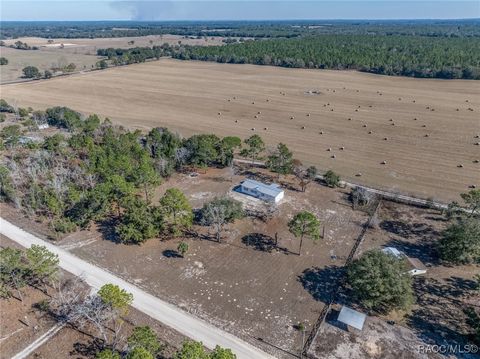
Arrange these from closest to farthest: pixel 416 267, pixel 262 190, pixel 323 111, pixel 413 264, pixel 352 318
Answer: pixel 352 318, pixel 416 267, pixel 413 264, pixel 262 190, pixel 323 111

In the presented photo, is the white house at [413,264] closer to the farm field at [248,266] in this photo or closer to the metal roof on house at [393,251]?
the metal roof on house at [393,251]

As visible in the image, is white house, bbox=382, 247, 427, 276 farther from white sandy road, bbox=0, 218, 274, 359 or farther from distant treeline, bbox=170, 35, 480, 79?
distant treeline, bbox=170, 35, 480, 79

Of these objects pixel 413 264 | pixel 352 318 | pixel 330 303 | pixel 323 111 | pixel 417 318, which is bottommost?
pixel 417 318

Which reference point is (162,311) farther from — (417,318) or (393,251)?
(393,251)

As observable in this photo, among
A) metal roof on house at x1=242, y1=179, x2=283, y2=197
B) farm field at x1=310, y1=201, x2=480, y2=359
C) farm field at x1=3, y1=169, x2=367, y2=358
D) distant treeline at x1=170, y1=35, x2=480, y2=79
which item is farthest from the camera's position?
distant treeline at x1=170, y1=35, x2=480, y2=79

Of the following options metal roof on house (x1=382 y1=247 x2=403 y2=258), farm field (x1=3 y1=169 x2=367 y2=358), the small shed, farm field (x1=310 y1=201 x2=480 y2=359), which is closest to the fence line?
farm field (x1=310 y1=201 x2=480 y2=359)

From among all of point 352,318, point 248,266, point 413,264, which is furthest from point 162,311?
point 413,264
